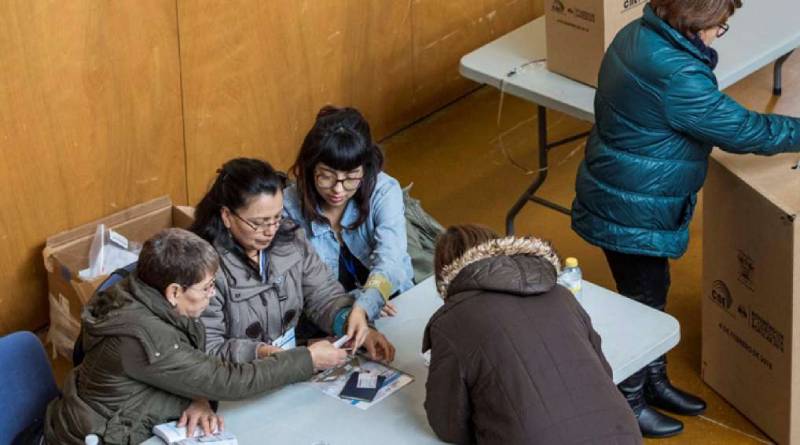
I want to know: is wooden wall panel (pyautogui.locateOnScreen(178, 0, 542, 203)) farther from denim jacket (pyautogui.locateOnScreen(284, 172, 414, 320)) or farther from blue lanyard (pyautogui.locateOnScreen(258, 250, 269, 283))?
blue lanyard (pyautogui.locateOnScreen(258, 250, 269, 283))

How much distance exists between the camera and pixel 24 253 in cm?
460

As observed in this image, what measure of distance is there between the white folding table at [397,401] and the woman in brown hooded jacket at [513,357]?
15 centimetres

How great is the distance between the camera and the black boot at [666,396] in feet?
13.5

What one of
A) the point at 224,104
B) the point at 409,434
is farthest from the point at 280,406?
the point at 224,104

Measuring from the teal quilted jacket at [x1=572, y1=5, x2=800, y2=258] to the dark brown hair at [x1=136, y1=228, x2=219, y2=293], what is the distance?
136 cm

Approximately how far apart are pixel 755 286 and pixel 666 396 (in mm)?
499

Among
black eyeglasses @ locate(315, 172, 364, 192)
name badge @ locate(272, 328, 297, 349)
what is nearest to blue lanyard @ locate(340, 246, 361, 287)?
black eyeglasses @ locate(315, 172, 364, 192)

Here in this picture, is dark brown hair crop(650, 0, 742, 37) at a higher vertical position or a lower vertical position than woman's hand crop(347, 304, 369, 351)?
higher

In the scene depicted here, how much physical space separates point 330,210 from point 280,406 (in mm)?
847

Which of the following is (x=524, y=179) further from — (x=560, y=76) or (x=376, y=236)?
(x=376, y=236)

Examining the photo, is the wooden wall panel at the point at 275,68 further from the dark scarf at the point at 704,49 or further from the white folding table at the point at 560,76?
the dark scarf at the point at 704,49

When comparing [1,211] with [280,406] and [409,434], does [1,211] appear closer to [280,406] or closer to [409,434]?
[280,406]

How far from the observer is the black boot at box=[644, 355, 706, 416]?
13.5 feet

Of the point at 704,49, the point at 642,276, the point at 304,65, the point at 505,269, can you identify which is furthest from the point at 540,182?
the point at 505,269
